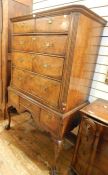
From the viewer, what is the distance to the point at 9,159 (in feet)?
5.73

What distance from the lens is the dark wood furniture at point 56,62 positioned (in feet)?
4.08

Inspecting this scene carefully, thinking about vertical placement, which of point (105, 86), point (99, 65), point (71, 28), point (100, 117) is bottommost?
point (100, 117)

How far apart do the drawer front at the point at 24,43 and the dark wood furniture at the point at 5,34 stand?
0.39 m

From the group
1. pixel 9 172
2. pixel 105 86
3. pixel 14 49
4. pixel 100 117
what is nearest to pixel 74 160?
pixel 100 117

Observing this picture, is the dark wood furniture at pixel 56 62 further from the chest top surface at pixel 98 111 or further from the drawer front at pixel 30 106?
the chest top surface at pixel 98 111

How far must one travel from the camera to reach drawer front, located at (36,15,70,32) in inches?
48.4

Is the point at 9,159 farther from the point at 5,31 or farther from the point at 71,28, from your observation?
the point at 5,31

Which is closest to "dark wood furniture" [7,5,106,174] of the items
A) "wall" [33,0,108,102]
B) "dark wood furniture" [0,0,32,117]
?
"wall" [33,0,108,102]

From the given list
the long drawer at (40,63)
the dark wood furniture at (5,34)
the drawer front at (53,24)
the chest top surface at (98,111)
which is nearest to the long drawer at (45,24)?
the drawer front at (53,24)

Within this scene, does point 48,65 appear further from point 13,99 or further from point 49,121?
point 13,99

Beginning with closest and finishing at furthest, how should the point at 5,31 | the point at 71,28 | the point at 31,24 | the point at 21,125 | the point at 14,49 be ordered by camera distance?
the point at 71,28, the point at 31,24, the point at 14,49, the point at 5,31, the point at 21,125

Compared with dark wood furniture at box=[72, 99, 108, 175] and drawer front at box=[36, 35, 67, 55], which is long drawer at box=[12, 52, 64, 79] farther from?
dark wood furniture at box=[72, 99, 108, 175]

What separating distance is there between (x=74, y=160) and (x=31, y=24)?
155 centimetres

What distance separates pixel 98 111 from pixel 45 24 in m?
1.00
